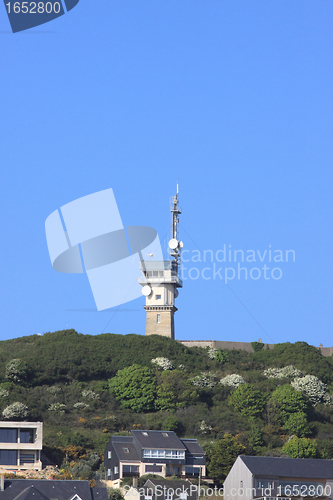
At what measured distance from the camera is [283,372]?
8219 centimetres

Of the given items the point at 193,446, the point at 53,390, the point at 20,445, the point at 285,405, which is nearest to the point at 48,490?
the point at 20,445

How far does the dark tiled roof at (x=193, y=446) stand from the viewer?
59456 millimetres

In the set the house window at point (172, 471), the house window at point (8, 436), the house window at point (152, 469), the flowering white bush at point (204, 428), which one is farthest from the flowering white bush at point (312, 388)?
the house window at point (8, 436)

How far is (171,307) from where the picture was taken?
8988 cm

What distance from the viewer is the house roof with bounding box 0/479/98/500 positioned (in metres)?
46.2

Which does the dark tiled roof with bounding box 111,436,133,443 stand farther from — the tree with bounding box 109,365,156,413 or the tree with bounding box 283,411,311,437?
the tree with bounding box 283,411,311,437

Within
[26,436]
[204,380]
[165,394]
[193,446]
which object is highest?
[204,380]

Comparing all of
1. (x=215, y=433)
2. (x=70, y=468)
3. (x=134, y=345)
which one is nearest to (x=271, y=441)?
(x=215, y=433)

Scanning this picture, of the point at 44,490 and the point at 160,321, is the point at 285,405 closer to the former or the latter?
the point at 160,321

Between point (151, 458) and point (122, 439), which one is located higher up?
point (122, 439)

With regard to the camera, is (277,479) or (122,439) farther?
(122,439)

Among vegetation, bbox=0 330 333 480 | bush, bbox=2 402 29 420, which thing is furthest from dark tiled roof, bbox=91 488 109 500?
bush, bbox=2 402 29 420

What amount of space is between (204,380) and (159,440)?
19.7m

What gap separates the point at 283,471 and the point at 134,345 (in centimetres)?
3537
